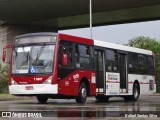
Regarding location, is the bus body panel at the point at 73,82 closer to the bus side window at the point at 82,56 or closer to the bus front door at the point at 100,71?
the bus side window at the point at 82,56

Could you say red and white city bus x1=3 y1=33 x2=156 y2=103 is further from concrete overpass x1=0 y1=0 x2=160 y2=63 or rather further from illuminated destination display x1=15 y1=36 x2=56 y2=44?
concrete overpass x1=0 y1=0 x2=160 y2=63

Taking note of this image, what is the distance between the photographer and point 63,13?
55.9m

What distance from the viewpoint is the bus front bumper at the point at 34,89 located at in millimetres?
19469

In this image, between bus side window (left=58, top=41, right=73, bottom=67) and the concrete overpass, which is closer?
bus side window (left=58, top=41, right=73, bottom=67)

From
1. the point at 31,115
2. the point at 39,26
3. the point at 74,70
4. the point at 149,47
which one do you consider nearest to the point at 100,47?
the point at 74,70

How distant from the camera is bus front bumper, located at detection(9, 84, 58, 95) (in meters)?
19.5

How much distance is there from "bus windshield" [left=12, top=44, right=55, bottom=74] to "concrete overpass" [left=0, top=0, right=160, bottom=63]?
28.0 meters

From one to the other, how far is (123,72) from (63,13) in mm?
31581

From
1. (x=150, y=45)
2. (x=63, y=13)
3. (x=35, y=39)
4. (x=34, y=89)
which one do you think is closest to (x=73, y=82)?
(x=34, y=89)

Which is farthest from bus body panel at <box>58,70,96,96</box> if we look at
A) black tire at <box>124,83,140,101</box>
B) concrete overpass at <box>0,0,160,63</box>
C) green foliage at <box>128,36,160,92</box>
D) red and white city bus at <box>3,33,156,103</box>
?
concrete overpass at <box>0,0,160,63</box>

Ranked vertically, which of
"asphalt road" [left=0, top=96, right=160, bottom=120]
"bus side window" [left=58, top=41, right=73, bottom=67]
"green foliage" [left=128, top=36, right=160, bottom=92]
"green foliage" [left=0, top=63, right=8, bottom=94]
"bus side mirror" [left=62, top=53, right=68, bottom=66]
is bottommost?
"asphalt road" [left=0, top=96, right=160, bottom=120]

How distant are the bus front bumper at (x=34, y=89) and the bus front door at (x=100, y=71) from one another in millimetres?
3526

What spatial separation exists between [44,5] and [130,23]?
15770mm

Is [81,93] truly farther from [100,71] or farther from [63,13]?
[63,13]
